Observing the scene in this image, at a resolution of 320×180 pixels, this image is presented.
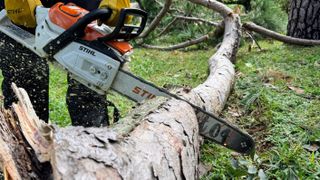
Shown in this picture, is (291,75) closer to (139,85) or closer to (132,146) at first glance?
(139,85)

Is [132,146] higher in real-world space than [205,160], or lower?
higher

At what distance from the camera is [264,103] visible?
2.85 meters

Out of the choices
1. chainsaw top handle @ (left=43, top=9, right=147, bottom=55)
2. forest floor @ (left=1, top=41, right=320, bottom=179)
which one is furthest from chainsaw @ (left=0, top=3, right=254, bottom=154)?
forest floor @ (left=1, top=41, right=320, bottom=179)

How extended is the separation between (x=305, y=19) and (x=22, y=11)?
3.34 meters

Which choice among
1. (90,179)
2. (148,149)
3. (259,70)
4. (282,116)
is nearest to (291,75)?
(259,70)

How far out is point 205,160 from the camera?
222 cm

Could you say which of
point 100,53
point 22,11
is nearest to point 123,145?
point 100,53

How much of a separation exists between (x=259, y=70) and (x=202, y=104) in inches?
65.0

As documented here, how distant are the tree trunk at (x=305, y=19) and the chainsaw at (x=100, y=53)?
298 centimetres

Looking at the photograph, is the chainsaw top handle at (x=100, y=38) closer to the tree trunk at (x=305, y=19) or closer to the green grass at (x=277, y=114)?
the green grass at (x=277, y=114)

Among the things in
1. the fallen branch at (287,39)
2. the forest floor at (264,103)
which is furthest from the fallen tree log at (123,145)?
the fallen branch at (287,39)

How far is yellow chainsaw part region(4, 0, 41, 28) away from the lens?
236 centimetres

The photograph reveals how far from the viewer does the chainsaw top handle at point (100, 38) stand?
2.11 metres

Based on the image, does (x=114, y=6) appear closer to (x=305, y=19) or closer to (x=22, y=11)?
(x=22, y=11)
